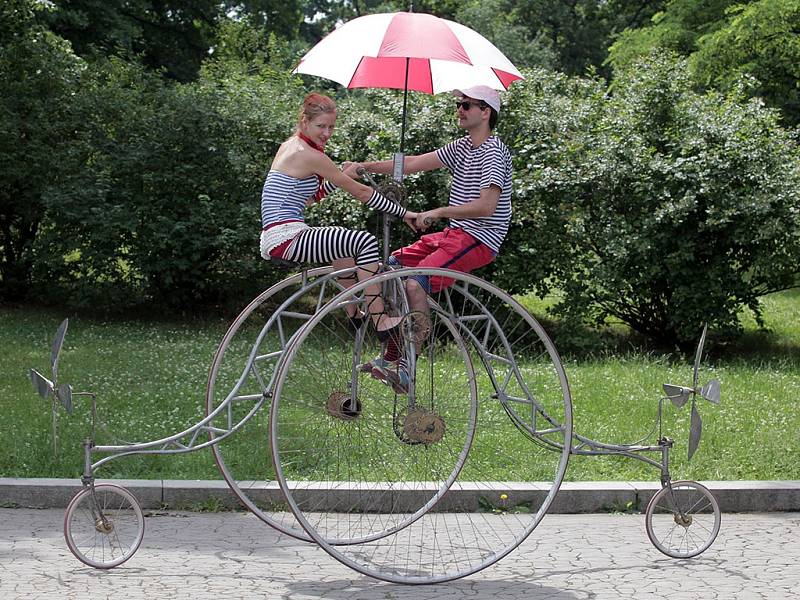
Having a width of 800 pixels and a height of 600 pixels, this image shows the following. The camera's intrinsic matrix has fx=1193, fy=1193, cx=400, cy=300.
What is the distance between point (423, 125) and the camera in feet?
41.3

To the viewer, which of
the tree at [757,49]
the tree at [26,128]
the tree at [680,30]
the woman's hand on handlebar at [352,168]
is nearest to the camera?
the woman's hand on handlebar at [352,168]

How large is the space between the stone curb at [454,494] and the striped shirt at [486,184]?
61.5 inches

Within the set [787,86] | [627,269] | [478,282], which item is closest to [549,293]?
[627,269]

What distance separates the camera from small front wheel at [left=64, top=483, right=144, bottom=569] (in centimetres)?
533

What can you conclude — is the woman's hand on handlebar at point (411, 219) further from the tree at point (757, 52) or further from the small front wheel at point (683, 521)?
the tree at point (757, 52)

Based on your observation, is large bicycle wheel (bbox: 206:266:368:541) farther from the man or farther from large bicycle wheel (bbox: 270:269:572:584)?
the man

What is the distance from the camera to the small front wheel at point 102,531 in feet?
17.5

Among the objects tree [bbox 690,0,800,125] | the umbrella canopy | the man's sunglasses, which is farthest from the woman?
tree [bbox 690,0,800,125]

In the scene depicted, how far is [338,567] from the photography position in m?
5.59

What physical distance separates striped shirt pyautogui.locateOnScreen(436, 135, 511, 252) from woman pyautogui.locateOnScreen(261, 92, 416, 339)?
0.35 meters

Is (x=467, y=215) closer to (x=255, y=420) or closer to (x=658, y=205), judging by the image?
(x=255, y=420)

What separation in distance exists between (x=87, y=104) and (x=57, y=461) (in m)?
7.96

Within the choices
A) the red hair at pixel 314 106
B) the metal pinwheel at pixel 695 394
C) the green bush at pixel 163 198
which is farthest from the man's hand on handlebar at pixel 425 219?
the green bush at pixel 163 198

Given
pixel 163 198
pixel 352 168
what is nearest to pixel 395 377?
pixel 352 168
